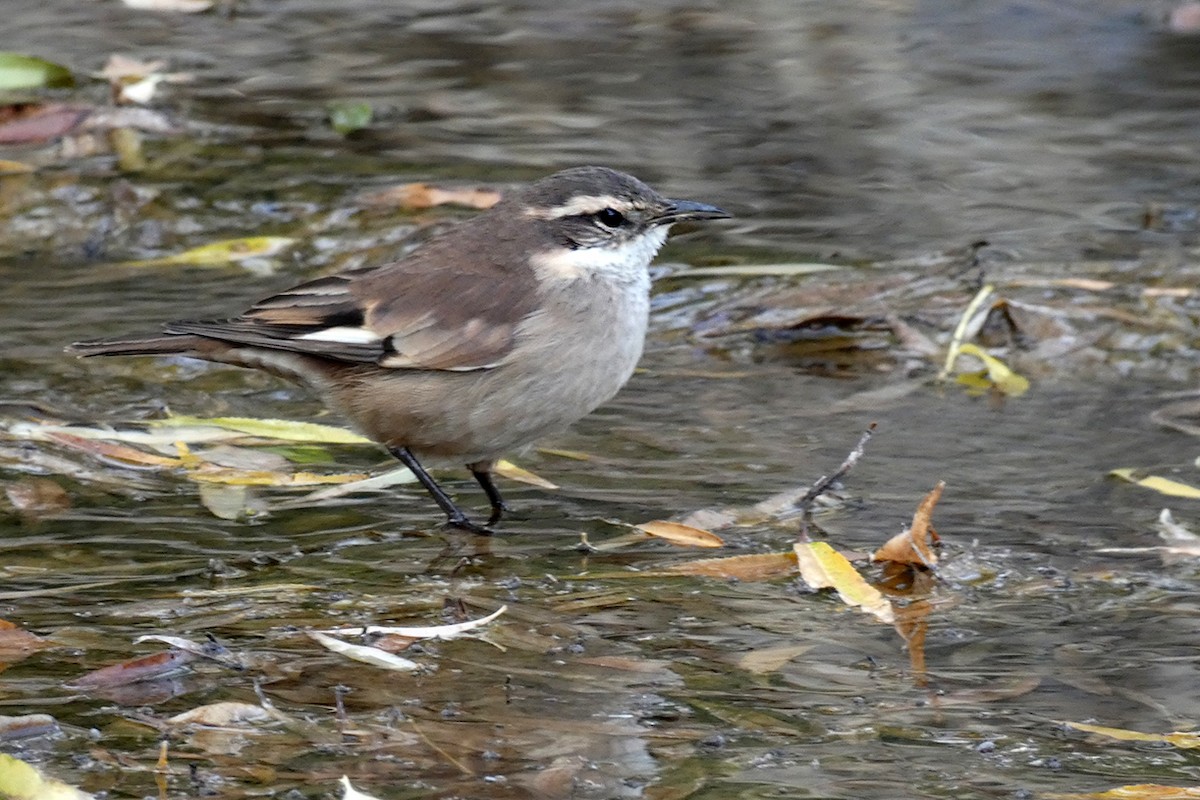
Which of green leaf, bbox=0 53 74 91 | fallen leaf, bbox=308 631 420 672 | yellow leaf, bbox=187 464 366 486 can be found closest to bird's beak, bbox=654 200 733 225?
yellow leaf, bbox=187 464 366 486

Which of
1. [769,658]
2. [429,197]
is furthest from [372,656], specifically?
[429,197]

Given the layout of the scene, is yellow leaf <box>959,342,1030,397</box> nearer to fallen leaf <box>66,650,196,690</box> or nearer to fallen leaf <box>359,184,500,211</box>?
fallen leaf <box>359,184,500,211</box>

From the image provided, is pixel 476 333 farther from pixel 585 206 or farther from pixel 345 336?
pixel 585 206

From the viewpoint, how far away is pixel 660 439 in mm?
7352

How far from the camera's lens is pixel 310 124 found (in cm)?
1186

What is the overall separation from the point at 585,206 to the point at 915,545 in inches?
80.9

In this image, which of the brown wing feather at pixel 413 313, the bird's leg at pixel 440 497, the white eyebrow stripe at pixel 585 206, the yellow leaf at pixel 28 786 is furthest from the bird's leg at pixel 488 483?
the yellow leaf at pixel 28 786

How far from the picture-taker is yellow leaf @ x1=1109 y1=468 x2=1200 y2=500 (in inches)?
259

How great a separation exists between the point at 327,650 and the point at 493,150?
6796mm

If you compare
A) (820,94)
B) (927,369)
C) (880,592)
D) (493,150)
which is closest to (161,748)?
(880,592)

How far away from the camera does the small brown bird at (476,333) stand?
21.1ft

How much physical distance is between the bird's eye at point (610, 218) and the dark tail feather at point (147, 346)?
1538 millimetres

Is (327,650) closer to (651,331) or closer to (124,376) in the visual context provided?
(124,376)

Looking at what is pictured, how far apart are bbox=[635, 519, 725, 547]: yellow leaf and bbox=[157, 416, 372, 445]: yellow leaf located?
143cm
